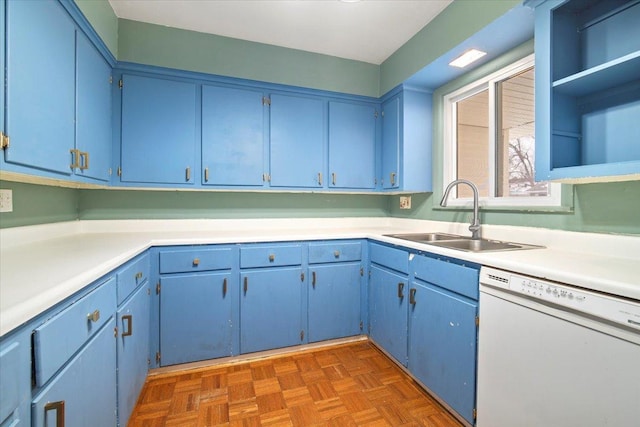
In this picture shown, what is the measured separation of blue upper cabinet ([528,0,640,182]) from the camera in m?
1.30

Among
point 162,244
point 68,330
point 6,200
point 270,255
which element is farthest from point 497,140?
point 6,200

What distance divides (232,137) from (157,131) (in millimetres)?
536

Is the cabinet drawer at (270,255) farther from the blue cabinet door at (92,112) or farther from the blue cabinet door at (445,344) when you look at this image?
the blue cabinet door at (92,112)

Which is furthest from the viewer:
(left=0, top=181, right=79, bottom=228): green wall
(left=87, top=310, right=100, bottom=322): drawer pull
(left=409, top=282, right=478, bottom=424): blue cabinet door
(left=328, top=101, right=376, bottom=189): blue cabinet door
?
(left=328, top=101, right=376, bottom=189): blue cabinet door

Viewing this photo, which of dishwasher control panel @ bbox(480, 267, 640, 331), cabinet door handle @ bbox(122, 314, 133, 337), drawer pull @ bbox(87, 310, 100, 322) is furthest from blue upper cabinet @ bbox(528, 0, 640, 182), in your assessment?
cabinet door handle @ bbox(122, 314, 133, 337)

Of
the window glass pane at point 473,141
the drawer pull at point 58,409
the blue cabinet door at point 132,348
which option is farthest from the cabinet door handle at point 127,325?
the window glass pane at point 473,141

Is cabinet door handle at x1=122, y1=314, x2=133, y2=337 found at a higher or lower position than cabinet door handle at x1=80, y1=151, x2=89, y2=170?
lower

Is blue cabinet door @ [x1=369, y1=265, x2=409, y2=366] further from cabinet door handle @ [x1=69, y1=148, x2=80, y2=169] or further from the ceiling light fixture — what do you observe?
cabinet door handle @ [x1=69, y1=148, x2=80, y2=169]

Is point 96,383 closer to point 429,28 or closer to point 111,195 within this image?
point 111,195

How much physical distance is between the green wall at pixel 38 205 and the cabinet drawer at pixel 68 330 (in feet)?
2.67

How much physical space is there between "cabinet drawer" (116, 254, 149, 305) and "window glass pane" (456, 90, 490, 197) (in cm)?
233

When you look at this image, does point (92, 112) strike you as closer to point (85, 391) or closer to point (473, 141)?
point (85, 391)

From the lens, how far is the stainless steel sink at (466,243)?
1.64m

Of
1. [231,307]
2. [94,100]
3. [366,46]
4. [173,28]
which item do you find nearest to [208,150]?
[94,100]
